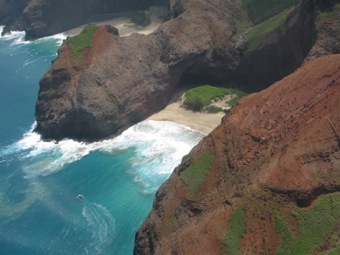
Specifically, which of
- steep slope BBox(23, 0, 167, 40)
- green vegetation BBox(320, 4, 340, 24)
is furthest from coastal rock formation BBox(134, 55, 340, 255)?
steep slope BBox(23, 0, 167, 40)

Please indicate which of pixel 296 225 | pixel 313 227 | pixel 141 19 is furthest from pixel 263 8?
pixel 313 227

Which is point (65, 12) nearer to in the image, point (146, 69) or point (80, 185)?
point (146, 69)

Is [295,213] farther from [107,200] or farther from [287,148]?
[107,200]

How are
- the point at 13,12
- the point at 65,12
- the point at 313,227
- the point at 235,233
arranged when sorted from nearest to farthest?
→ the point at 313,227 → the point at 235,233 → the point at 65,12 → the point at 13,12

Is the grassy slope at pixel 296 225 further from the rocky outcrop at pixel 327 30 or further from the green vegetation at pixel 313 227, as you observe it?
the rocky outcrop at pixel 327 30

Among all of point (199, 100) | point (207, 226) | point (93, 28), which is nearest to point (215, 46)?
point (199, 100)

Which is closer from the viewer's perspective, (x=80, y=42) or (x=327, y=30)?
(x=327, y=30)

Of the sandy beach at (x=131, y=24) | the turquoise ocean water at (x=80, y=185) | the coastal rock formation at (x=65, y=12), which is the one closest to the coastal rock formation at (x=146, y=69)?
the turquoise ocean water at (x=80, y=185)
